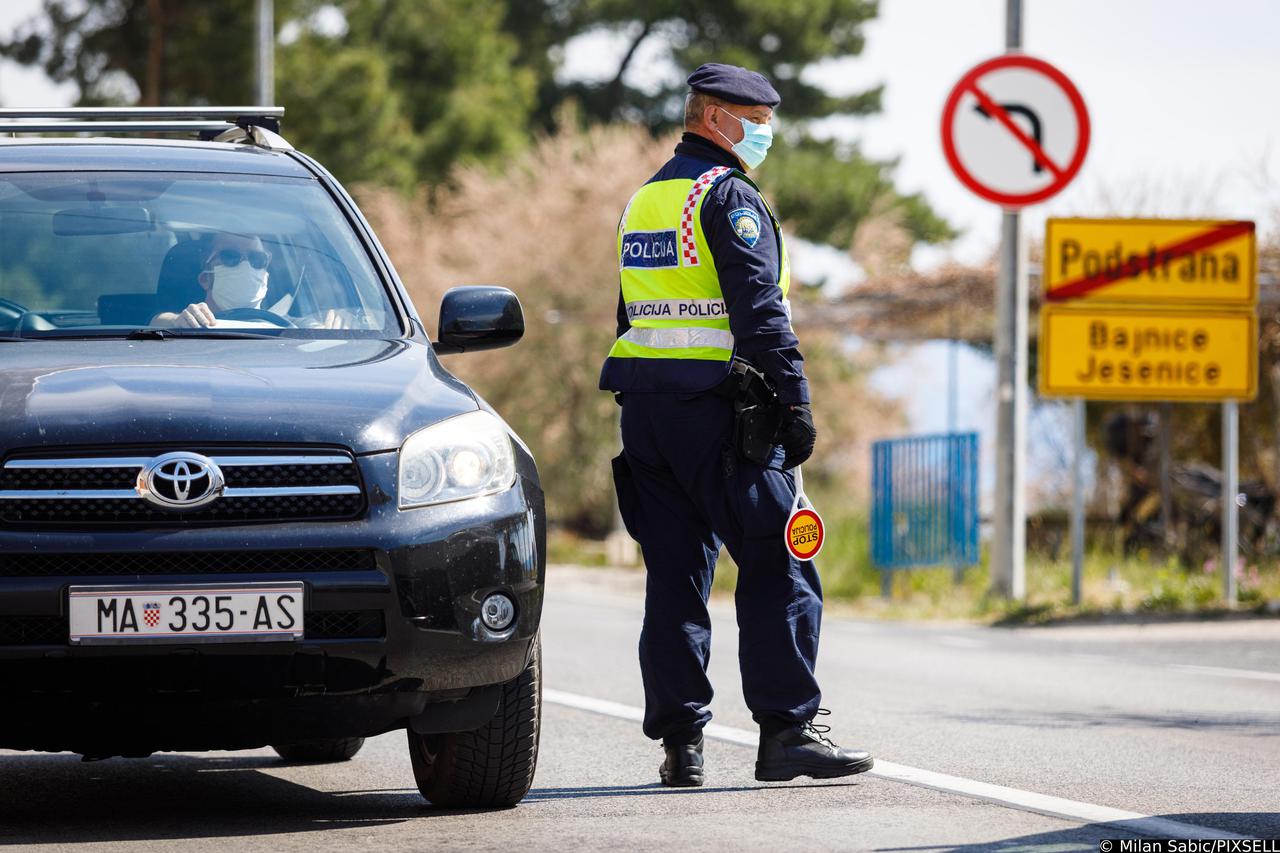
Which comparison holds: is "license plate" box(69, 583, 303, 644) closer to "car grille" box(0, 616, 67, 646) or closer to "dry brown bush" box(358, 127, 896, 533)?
"car grille" box(0, 616, 67, 646)

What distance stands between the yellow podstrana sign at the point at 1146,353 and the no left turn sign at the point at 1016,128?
97cm

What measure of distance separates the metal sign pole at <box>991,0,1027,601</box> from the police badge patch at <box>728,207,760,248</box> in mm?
10204

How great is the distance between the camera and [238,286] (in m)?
6.30

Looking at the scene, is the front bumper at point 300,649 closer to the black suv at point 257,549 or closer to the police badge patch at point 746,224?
the black suv at point 257,549

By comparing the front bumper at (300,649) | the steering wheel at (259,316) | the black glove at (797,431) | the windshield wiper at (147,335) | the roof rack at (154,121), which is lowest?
the front bumper at (300,649)

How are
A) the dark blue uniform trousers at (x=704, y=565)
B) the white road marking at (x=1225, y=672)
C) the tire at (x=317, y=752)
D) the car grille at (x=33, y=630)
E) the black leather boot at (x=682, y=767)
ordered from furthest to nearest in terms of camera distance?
the white road marking at (x=1225, y=672) → the tire at (x=317, y=752) → the black leather boot at (x=682, y=767) → the dark blue uniform trousers at (x=704, y=565) → the car grille at (x=33, y=630)

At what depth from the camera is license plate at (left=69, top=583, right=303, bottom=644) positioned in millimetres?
5105

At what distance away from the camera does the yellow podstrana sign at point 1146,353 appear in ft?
49.2

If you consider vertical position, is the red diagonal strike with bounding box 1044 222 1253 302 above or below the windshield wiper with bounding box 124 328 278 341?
above

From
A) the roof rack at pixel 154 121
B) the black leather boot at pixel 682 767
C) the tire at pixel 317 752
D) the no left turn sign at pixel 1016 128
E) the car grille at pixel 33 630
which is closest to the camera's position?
the car grille at pixel 33 630

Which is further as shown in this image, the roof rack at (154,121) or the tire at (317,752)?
the tire at (317,752)

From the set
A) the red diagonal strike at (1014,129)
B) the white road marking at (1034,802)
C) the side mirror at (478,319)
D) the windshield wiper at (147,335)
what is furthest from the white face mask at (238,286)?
the red diagonal strike at (1014,129)

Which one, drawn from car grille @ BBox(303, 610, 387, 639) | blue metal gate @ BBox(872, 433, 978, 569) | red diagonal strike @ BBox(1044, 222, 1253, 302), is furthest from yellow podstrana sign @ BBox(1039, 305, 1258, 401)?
car grille @ BBox(303, 610, 387, 639)

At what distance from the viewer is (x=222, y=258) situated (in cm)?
637
